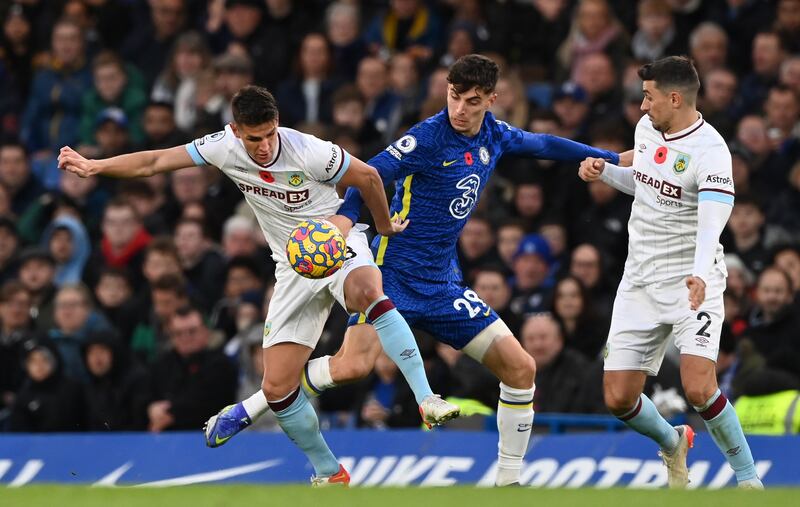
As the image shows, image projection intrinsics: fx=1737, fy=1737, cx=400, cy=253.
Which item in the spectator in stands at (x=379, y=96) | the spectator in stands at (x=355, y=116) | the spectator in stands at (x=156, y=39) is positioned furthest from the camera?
the spectator in stands at (x=156, y=39)

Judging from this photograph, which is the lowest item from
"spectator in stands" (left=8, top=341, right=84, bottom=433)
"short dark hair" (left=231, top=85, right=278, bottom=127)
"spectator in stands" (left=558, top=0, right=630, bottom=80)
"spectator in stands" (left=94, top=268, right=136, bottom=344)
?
"spectator in stands" (left=8, top=341, right=84, bottom=433)

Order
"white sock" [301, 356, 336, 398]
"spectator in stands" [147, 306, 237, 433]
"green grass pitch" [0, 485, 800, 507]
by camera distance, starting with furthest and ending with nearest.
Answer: "spectator in stands" [147, 306, 237, 433] → "white sock" [301, 356, 336, 398] → "green grass pitch" [0, 485, 800, 507]

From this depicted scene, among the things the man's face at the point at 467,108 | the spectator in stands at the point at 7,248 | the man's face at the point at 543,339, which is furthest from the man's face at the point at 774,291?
the spectator in stands at the point at 7,248

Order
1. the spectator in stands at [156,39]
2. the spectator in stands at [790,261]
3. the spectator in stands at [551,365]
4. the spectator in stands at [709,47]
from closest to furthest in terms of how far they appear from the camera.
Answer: the spectator in stands at [551,365] → the spectator in stands at [790,261] → the spectator in stands at [709,47] → the spectator in stands at [156,39]

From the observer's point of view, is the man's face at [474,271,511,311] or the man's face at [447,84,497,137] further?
the man's face at [474,271,511,311]

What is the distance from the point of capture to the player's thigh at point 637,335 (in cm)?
1050

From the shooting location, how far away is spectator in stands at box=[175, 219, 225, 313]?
16078 millimetres

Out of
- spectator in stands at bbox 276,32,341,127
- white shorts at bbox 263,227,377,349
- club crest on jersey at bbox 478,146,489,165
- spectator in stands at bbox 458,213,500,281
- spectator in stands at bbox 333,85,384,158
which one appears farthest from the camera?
spectator in stands at bbox 276,32,341,127

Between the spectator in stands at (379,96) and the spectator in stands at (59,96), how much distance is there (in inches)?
141

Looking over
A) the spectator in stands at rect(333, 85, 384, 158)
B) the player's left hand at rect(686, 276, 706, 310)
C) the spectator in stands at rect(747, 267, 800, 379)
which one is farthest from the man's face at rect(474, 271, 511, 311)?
the player's left hand at rect(686, 276, 706, 310)

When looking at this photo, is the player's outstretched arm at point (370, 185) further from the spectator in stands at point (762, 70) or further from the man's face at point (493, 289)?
the spectator in stands at point (762, 70)

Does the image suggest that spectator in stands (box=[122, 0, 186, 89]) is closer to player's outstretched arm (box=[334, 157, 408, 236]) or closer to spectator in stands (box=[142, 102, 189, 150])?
spectator in stands (box=[142, 102, 189, 150])

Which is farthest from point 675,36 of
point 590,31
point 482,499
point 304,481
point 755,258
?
point 482,499

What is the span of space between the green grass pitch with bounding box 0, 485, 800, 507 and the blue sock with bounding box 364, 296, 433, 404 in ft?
4.55
